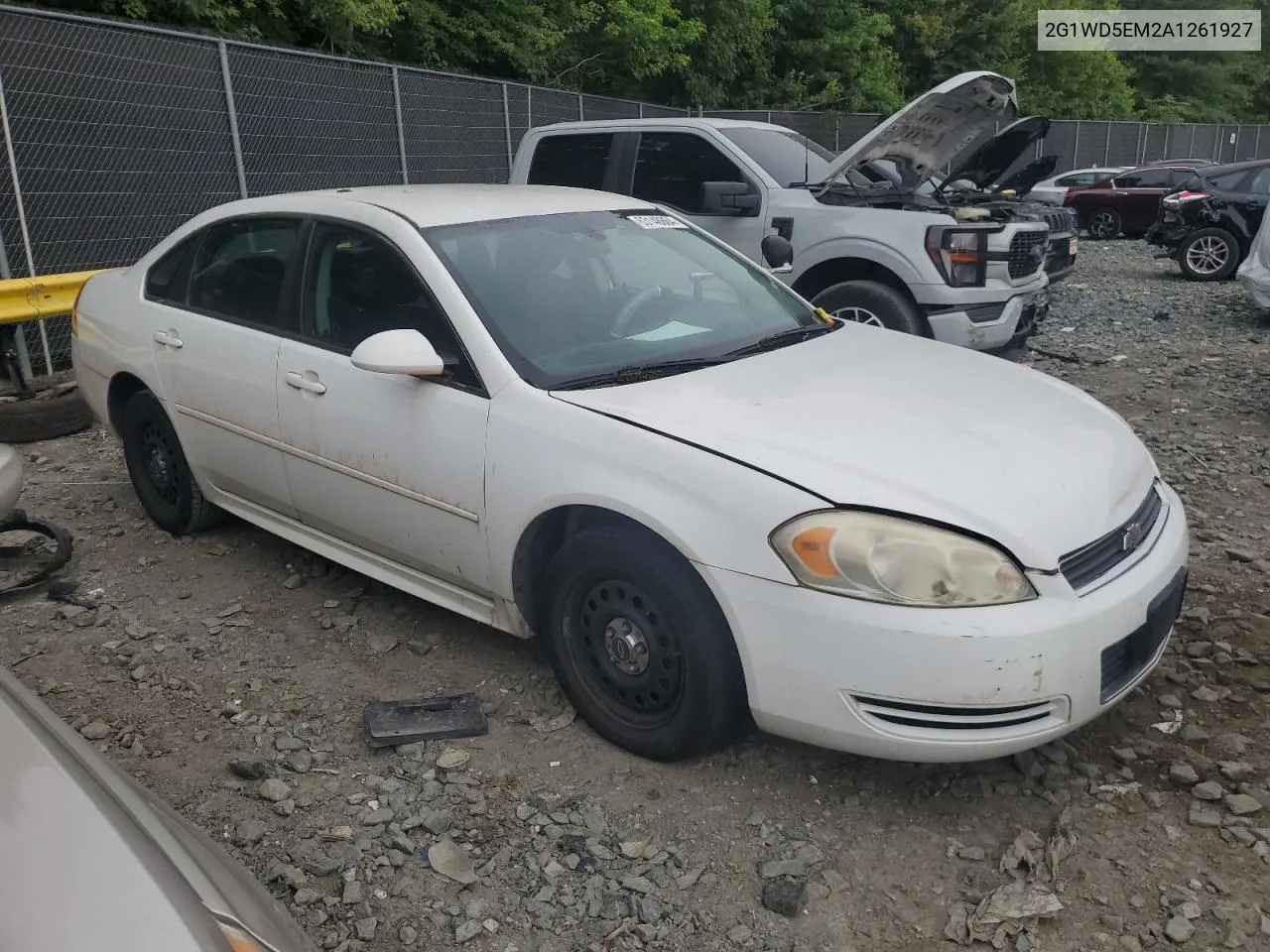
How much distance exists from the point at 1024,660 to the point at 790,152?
5937 mm

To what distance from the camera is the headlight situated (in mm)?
2508

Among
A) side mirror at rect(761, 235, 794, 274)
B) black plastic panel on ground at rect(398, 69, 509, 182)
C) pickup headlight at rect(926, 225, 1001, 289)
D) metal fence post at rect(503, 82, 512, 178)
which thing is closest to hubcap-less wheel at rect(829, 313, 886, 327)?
pickup headlight at rect(926, 225, 1001, 289)

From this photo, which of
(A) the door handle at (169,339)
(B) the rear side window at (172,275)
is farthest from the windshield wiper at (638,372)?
Result: (B) the rear side window at (172,275)

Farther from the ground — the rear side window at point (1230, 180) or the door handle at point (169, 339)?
the door handle at point (169, 339)

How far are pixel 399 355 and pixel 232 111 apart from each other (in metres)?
6.97

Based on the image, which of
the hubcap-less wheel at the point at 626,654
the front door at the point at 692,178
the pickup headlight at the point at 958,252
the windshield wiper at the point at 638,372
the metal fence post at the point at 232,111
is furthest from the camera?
the metal fence post at the point at 232,111

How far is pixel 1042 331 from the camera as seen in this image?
32.0 feet

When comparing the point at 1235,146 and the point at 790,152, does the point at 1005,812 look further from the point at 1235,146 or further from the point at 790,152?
the point at 1235,146

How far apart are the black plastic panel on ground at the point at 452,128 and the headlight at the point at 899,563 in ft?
32.4

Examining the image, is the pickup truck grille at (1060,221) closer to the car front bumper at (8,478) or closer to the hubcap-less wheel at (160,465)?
the hubcap-less wheel at (160,465)

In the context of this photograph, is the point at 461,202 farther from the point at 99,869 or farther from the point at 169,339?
the point at 99,869

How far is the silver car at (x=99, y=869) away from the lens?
55.5 inches

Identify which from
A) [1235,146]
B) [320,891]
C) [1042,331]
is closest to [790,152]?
[1042,331]

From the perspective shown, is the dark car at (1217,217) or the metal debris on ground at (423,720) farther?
the dark car at (1217,217)
